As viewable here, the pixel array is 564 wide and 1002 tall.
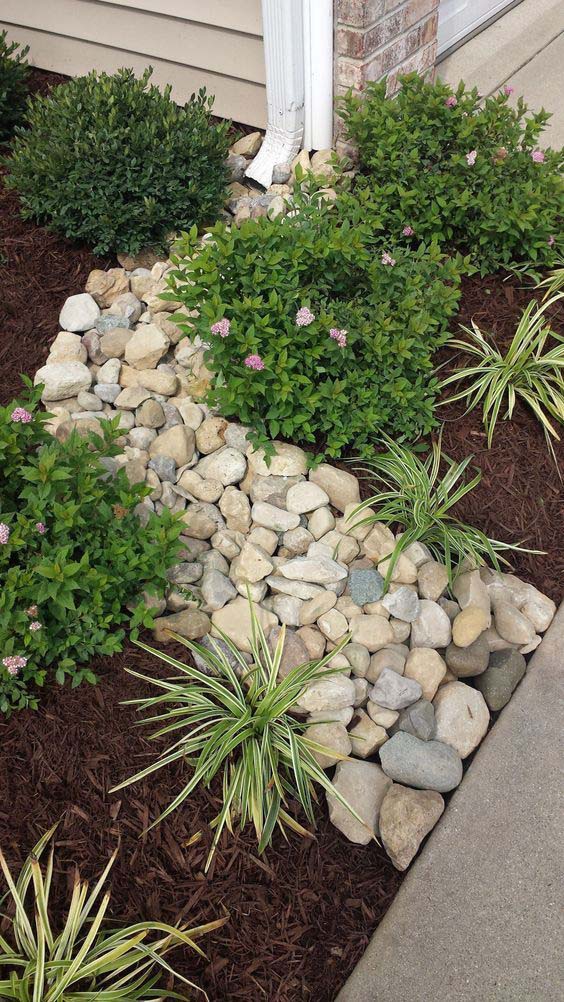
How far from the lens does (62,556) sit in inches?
81.3

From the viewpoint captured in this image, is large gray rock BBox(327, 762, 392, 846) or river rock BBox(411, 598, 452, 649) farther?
river rock BBox(411, 598, 452, 649)

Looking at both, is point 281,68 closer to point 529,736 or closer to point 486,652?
point 486,652

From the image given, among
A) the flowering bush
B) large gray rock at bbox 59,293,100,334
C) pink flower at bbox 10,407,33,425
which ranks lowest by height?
the flowering bush

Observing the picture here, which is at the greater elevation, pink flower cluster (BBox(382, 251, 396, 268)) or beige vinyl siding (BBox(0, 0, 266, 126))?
beige vinyl siding (BBox(0, 0, 266, 126))

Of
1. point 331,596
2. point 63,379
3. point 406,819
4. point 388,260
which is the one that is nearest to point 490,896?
point 406,819

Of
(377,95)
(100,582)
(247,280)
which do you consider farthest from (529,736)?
(377,95)

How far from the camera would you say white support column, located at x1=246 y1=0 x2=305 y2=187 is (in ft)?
10.9

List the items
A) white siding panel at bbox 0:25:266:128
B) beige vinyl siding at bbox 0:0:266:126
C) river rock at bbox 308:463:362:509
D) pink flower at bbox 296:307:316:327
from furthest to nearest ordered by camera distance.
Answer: white siding panel at bbox 0:25:266:128 → beige vinyl siding at bbox 0:0:266:126 → river rock at bbox 308:463:362:509 → pink flower at bbox 296:307:316:327

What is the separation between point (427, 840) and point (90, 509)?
1298 mm

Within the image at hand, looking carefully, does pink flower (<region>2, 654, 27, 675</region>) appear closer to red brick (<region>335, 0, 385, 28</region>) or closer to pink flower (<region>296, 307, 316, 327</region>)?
pink flower (<region>296, 307, 316, 327</region>)

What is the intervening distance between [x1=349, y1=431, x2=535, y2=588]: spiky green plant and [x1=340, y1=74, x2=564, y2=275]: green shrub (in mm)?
1013

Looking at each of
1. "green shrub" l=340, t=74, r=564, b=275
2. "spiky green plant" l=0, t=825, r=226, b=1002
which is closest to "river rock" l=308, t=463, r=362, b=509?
"green shrub" l=340, t=74, r=564, b=275

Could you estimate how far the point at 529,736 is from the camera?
89.3 inches

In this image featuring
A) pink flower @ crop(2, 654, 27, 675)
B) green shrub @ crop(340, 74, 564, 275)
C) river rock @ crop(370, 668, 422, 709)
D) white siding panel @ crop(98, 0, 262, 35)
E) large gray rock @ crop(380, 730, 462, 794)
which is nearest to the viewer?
pink flower @ crop(2, 654, 27, 675)
